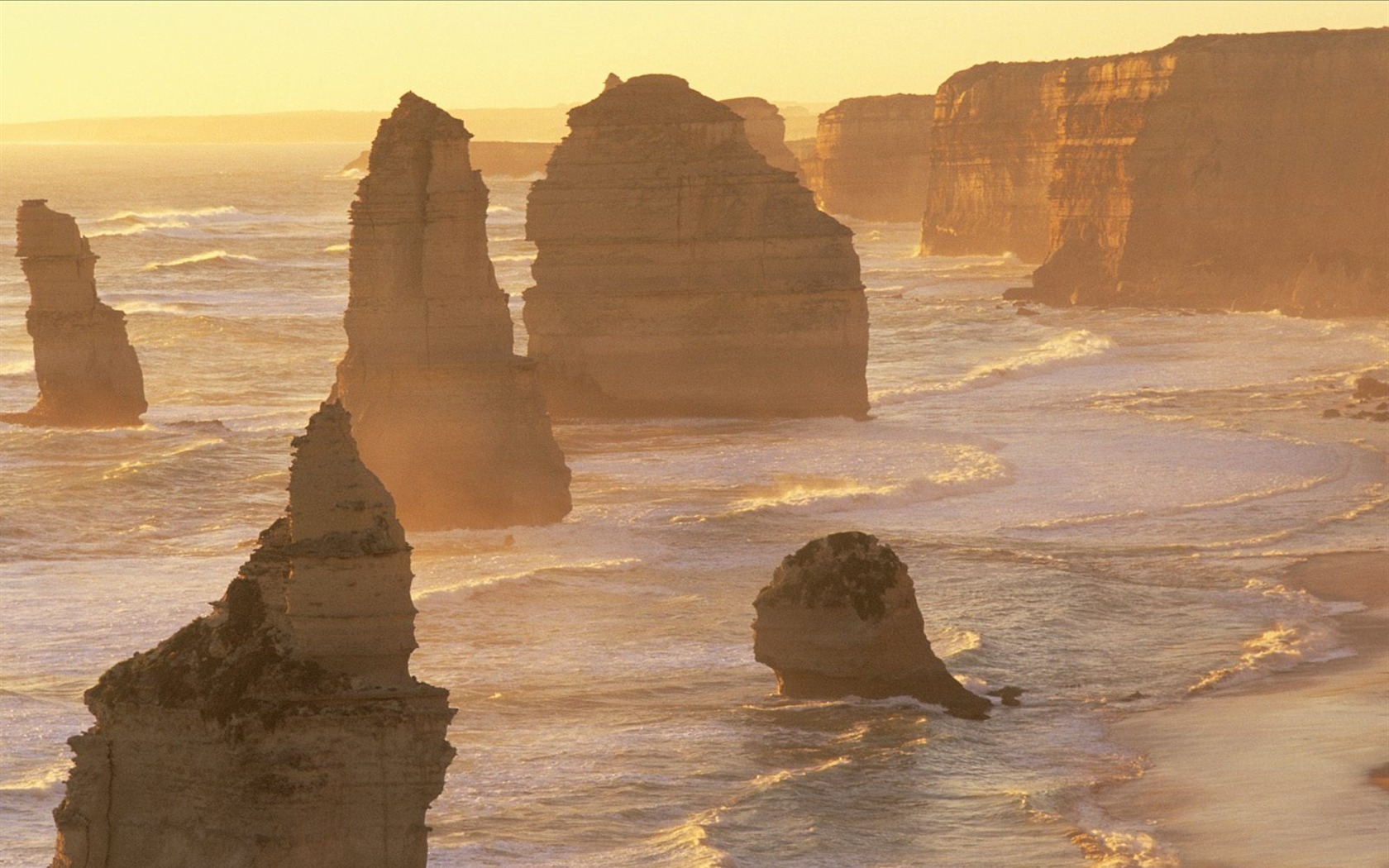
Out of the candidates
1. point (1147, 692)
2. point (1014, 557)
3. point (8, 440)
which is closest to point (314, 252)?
point (8, 440)

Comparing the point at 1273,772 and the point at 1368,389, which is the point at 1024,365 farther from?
the point at 1273,772

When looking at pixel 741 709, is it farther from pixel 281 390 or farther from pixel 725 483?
pixel 281 390

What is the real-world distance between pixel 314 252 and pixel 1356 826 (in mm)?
86767

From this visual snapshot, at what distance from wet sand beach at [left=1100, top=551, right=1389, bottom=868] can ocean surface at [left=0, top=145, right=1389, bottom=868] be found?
0.91ft

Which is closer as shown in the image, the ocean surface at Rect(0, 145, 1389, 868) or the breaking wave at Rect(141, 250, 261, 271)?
the ocean surface at Rect(0, 145, 1389, 868)

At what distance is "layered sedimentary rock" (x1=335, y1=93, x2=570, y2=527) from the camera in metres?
28.6

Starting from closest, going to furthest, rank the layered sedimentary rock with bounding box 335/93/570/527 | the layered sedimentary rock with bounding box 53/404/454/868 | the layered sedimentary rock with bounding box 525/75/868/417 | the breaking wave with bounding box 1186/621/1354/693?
the layered sedimentary rock with bounding box 53/404/454/868
the breaking wave with bounding box 1186/621/1354/693
the layered sedimentary rock with bounding box 335/93/570/527
the layered sedimentary rock with bounding box 525/75/868/417

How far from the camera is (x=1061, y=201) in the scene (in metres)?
78.4

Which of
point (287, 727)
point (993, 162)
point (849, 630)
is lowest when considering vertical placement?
point (849, 630)

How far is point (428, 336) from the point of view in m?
29.0

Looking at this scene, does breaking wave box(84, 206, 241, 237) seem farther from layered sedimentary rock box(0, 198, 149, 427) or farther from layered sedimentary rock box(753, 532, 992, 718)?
layered sedimentary rock box(753, 532, 992, 718)

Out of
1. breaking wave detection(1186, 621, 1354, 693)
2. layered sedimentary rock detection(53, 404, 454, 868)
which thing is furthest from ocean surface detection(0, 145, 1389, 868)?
layered sedimentary rock detection(53, 404, 454, 868)

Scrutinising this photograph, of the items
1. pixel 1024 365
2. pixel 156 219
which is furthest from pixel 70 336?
pixel 156 219

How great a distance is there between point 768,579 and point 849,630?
6.35 m
